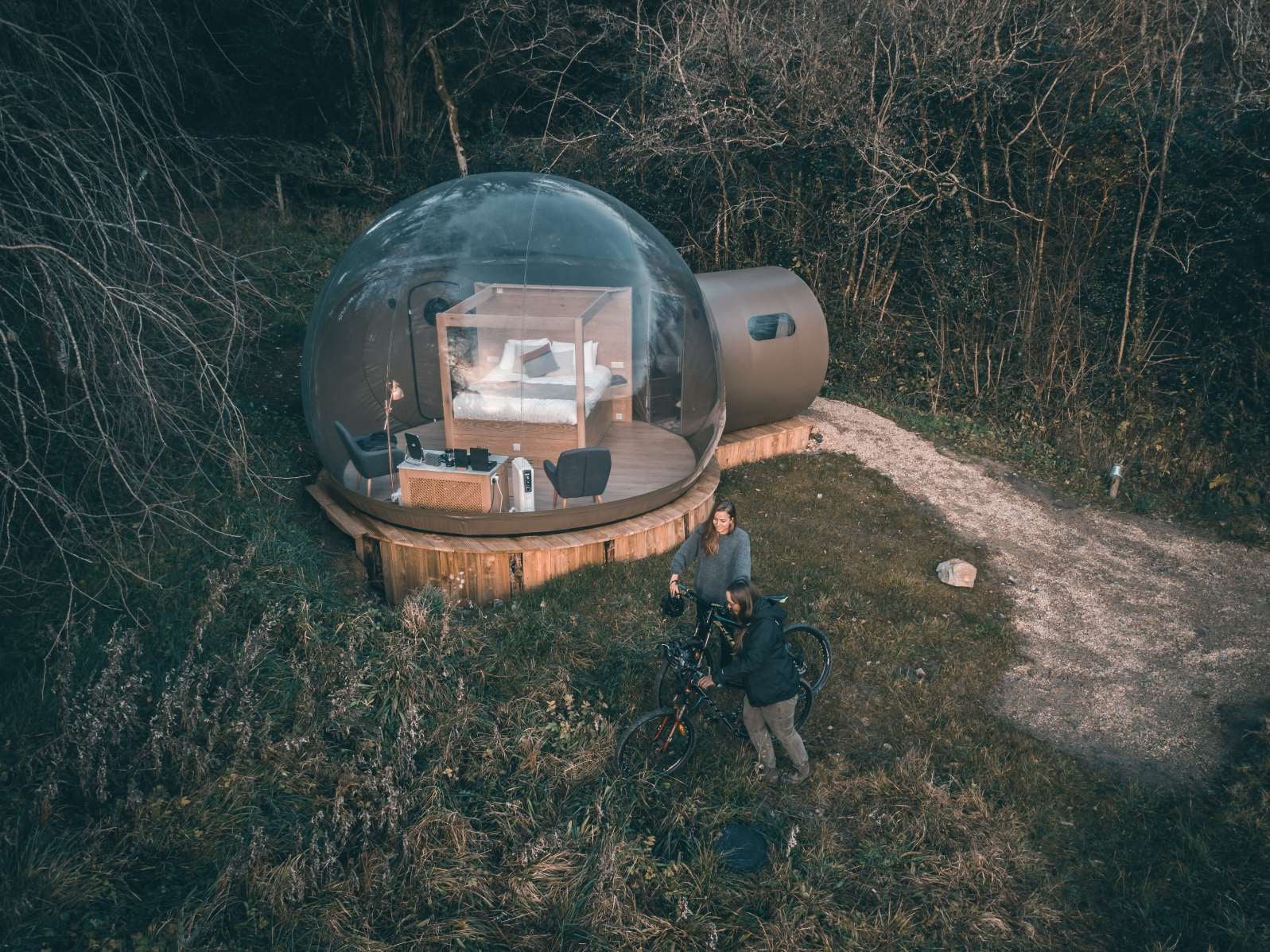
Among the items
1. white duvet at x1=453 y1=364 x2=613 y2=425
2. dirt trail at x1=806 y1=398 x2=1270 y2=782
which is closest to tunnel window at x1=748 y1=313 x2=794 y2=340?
dirt trail at x1=806 y1=398 x2=1270 y2=782

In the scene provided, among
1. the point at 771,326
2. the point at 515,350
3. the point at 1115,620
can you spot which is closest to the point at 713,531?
the point at 515,350

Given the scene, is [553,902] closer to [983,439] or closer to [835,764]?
[835,764]

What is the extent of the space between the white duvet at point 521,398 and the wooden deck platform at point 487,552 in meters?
1.07

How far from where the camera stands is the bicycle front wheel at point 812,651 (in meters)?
6.55

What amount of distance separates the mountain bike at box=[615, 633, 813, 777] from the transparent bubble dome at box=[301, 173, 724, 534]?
246 centimetres

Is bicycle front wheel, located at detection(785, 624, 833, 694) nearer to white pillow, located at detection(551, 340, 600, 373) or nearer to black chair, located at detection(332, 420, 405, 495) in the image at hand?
white pillow, located at detection(551, 340, 600, 373)

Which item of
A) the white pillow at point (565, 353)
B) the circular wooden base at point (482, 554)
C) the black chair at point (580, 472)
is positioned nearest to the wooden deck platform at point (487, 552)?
the circular wooden base at point (482, 554)

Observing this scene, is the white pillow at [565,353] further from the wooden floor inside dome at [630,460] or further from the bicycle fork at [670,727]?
the bicycle fork at [670,727]

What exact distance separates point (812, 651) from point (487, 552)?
8.93 feet

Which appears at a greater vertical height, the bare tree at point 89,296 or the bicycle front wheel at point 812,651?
the bare tree at point 89,296

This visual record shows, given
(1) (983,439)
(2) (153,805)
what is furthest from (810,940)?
(1) (983,439)

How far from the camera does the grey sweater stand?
5.92 metres

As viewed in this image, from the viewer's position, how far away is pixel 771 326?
34.3 ft

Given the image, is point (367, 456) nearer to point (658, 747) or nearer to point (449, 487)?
point (449, 487)
